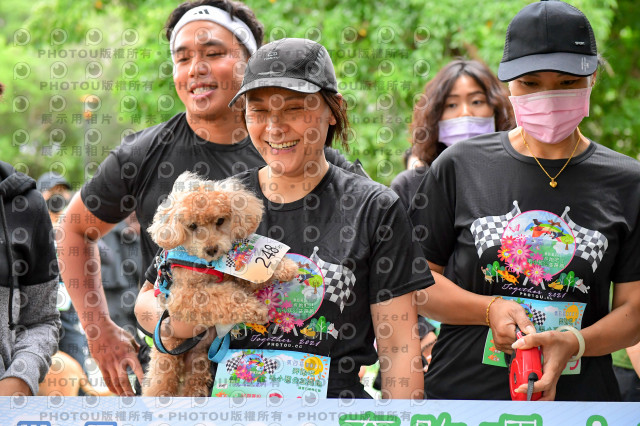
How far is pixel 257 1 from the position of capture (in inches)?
328

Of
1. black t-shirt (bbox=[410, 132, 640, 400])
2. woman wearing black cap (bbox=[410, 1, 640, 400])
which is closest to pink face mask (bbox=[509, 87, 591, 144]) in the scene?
woman wearing black cap (bbox=[410, 1, 640, 400])

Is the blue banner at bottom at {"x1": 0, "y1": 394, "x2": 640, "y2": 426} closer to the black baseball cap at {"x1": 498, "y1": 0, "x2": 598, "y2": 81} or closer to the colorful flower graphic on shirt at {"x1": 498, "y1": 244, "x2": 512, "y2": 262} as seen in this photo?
the colorful flower graphic on shirt at {"x1": 498, "y1": 244, "x2": 512, "y2": 262}

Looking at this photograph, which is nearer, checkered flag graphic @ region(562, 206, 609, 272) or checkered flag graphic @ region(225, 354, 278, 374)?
checkered flag graphic @ region(225, 354, 278, 374)

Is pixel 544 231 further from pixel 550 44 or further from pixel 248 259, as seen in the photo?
pixel 248 259

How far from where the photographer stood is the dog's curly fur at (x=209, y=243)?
2.41 m

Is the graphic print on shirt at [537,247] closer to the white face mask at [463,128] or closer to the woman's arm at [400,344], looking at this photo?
the woman's arm at [400,344]

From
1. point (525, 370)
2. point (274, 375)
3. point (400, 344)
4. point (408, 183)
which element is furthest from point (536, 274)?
point (408, 183)

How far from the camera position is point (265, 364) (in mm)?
2377

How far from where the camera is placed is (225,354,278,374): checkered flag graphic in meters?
2.37

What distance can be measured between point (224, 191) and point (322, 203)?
1.12ft

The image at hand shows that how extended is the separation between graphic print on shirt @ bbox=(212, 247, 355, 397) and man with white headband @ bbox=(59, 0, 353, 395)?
0.84 meters

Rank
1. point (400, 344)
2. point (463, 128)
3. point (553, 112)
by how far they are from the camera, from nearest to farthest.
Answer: point (400, 344) < point (553, 112) < point (463, 128)

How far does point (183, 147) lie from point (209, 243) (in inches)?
34.1

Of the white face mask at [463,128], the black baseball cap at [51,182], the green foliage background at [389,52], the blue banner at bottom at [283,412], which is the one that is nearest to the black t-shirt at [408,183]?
the white face mask at [463,128]
